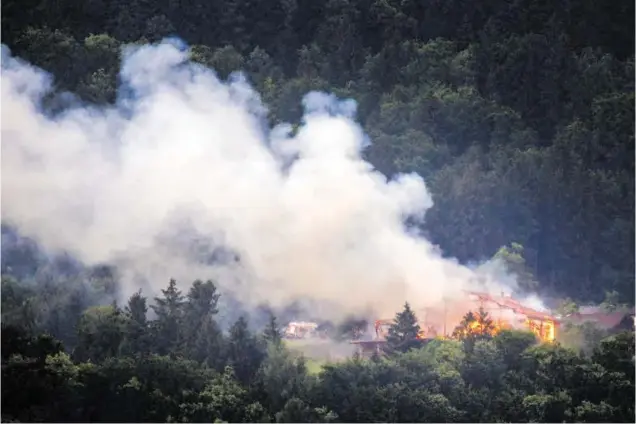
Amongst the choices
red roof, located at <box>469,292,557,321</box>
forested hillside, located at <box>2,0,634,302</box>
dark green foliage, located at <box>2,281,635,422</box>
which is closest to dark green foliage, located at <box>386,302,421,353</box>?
dark green foliage, located at <box>2,281,635,422</box>

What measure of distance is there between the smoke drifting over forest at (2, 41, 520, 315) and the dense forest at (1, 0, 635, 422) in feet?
0.95

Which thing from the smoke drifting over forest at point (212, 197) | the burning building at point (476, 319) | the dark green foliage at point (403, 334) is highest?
the smoke drifting over forest at point (212, 197)

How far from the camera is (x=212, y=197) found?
72.4 ft

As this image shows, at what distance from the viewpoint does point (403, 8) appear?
25406 millimetres

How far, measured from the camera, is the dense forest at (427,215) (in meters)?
20.4

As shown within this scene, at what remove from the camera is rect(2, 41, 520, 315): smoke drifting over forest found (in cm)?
2159

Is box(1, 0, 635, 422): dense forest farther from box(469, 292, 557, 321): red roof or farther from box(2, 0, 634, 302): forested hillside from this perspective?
box(469, 292, 557, 321): red roof

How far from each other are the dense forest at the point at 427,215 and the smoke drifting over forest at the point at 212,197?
11.4 inches

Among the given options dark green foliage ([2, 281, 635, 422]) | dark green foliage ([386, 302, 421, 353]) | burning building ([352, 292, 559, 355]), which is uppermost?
burning building ([352, 292, 559, 355])

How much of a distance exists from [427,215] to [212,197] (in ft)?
7.89

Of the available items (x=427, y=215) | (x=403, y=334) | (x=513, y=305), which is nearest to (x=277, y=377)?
(x=403, y=334)

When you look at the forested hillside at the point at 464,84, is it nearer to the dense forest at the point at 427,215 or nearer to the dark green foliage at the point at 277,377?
the dense forest at the point at 427,215

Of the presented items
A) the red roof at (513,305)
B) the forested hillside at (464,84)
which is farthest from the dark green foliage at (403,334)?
the forested hillside at (464,84)

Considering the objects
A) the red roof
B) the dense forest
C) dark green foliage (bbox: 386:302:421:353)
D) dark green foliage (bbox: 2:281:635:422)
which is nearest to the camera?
dark green foliage (bbox: 2:281:635:422)
